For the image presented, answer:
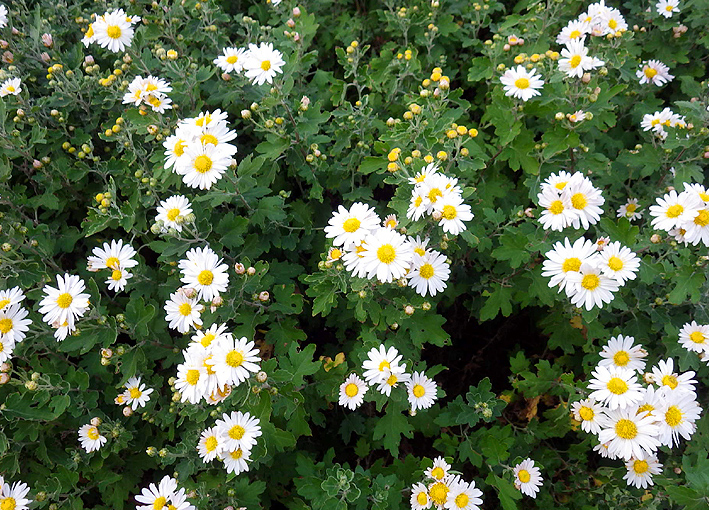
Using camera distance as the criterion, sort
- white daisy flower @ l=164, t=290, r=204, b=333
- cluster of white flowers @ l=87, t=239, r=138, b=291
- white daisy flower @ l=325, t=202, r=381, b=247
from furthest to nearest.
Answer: cluster of white flowers @ l=87, t=239, r=138, b=291 < white daisy flower @ l=164, t=290, r=204, b=333 < white daisy flower @ l=325, t=202, r=381, b=247

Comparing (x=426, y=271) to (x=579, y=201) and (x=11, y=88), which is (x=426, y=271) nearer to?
(x=579, y=201)

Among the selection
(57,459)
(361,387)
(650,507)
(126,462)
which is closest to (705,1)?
(650,507)

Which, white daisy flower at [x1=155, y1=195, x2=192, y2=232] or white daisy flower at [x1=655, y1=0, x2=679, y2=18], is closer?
white daisy flower at [x1=155, y1=195, x2=192, y2=232]

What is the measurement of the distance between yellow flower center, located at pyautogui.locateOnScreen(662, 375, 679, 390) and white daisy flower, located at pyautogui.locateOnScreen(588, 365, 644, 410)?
282 millimetres

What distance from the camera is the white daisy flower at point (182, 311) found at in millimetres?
3252

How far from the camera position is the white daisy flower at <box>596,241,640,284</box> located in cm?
298

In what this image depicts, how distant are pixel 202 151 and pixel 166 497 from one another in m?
2.34

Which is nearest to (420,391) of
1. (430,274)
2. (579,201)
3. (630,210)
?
(430,274)

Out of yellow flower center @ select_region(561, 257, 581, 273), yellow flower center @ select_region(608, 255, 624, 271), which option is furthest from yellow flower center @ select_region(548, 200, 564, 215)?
yellow flower center @ select_region(608, 255, 624, 271)

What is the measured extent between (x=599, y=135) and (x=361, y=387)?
10.4ft

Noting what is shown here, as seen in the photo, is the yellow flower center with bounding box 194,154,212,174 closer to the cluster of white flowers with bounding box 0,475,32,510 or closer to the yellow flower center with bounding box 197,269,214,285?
the yellow flower center with bounding box 197,269,214,285

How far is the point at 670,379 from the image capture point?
3.18 metres

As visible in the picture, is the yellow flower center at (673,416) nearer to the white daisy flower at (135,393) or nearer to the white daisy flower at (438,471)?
the white daisy flower at (438,471)

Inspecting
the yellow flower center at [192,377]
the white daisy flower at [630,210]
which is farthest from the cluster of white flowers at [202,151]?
the white daisy flower at [630,210]
